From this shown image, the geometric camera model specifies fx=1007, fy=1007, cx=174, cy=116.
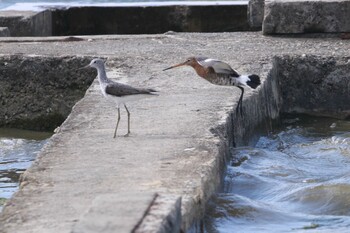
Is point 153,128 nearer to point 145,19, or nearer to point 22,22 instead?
point 22,22

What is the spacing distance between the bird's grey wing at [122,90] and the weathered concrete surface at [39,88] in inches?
92.2

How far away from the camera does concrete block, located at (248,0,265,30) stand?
389 inches

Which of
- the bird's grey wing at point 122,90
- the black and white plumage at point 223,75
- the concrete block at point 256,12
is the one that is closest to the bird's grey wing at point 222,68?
the black and white plumage at point 223,75

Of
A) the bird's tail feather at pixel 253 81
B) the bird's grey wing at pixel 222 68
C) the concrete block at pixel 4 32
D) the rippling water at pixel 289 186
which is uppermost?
the bird's grey wing at pixel 222 68

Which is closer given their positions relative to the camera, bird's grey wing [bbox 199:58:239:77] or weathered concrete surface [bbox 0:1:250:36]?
bird's grey wing [bbox 199:58:239:77]

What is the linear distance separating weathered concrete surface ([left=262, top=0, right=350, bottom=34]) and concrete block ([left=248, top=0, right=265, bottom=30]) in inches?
22.8

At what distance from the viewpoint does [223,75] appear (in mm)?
7070

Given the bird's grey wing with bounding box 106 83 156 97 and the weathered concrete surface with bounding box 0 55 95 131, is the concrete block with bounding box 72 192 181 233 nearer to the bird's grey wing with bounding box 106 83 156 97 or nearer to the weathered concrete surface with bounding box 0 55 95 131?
the bird's grey wing with bounding box 106 83 156 97

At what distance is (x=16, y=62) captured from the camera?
27.8 feet

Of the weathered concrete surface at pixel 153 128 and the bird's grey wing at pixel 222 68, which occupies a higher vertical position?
the bird's grey wing at pixel 222 68

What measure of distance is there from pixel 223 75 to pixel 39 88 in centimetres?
208

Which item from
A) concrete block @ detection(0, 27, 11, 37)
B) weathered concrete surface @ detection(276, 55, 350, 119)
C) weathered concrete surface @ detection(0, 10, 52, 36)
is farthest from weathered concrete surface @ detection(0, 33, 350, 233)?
weathered concrete surface @ detection(0, 10, 52, 36)

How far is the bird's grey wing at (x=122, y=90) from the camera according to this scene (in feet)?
19.8

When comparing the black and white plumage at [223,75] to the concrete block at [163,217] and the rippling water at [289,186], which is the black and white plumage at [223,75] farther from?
the concrete block at [163,217]
